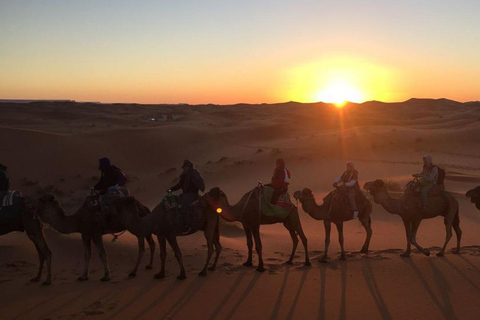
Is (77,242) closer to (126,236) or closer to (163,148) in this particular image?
(126,236)

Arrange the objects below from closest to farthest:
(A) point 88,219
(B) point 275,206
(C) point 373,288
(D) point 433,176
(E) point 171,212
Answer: (C) point 373,288 < (E) point 171,212 < (A) point 88,219 < (B) point 275,206 < (D) point 433,176

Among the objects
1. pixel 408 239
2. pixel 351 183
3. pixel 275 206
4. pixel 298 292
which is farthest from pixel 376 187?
pixel 298 292

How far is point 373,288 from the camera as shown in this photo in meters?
8.95

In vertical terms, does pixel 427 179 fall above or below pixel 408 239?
above

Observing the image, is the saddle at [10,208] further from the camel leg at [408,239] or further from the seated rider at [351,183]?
the camel leg at [408,239]

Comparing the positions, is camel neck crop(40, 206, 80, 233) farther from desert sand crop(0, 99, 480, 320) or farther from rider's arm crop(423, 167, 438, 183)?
rider's arm crop(423, 167, 438, 183)

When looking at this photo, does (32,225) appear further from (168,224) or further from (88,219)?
(168,224)

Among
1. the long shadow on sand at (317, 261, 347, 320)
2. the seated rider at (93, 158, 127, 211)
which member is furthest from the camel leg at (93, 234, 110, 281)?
the long shadow on sand at (317, 261, 347, 320)

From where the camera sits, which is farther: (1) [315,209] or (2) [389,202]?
(2) [389,202]

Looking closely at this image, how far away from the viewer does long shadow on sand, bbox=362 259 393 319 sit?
779 cm

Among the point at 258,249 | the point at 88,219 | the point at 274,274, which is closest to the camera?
the point at 88,219

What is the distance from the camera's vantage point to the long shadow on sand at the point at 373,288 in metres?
7.79

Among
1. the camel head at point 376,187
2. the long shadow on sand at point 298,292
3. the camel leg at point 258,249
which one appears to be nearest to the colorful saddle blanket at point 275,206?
the camel leg at point 258,249

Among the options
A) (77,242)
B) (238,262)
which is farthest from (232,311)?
(77,242)
